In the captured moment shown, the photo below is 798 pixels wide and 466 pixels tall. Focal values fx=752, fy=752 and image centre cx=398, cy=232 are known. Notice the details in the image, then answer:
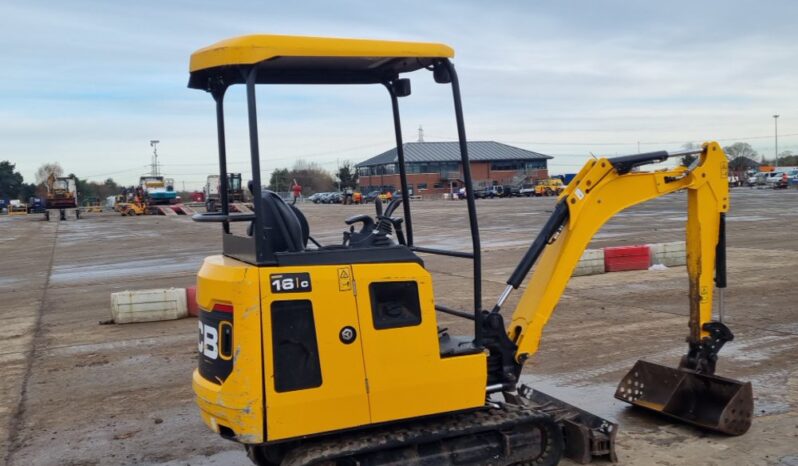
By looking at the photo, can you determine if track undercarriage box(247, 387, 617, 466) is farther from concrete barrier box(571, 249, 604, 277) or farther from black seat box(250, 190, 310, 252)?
concrete barrier box(571, 249, 604, 277)

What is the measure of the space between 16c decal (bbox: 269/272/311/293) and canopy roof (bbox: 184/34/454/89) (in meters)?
1.17

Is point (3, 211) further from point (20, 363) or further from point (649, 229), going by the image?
point (20, 363)

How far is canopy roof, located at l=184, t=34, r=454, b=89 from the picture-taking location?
4.09 metres

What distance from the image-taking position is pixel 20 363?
30.0 feet

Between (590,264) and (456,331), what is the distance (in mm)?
5643

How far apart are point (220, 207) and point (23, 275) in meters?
16.2

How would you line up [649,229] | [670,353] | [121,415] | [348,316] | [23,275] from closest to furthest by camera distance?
[348,316]
[121,415]
[670,353]
[23,275]
[649,229]

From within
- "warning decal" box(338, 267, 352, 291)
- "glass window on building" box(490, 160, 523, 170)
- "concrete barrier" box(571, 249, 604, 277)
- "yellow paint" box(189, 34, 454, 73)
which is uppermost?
"glass window on building" box(490, 160, 523, 170)

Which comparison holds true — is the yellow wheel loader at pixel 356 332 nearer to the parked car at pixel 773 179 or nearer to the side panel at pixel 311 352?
the side panel at pixel 311 352

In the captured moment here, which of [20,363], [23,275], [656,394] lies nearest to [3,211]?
[23,275]

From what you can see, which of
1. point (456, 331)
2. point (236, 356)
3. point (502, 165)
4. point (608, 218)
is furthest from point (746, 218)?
point (502, 165)

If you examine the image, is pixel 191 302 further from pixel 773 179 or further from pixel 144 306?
pixel 773 179

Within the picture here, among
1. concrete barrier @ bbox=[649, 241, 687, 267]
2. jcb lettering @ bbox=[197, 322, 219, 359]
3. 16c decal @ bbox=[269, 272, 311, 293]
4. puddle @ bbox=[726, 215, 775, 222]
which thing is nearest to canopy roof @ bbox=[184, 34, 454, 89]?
16c decal @ bbox=[269, 272, 311, 293]

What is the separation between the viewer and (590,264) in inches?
568
